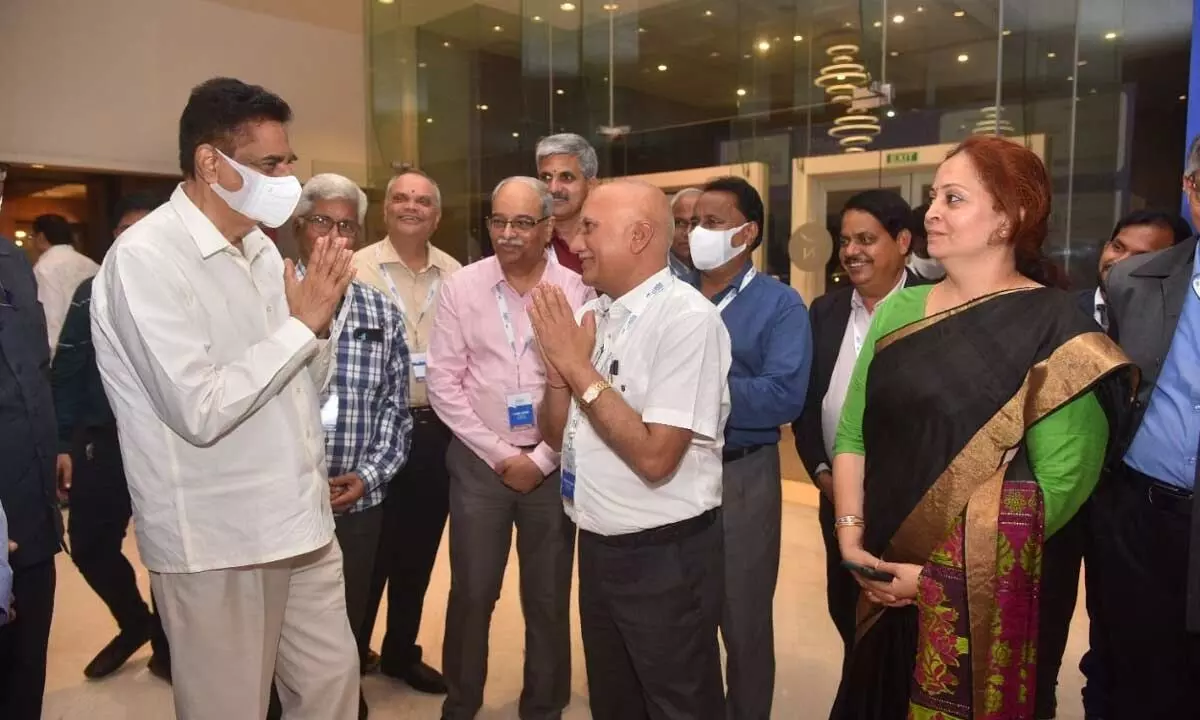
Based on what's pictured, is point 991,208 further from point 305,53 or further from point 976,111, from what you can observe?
point 305,53

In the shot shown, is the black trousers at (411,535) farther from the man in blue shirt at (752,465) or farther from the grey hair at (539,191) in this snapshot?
the man in blue shirt at (752,465)

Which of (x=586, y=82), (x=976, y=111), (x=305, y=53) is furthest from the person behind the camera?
(x=305, y=53)

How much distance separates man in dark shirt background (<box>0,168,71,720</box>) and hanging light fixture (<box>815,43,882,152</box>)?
5.35 metres

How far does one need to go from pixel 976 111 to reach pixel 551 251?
4062 mm

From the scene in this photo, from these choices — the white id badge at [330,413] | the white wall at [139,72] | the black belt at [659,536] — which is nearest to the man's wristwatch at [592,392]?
the black belt at [659,536]

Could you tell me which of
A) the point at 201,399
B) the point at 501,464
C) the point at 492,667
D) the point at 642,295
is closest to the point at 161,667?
the point at 492,667

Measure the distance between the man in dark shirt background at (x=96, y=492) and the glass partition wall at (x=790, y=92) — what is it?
4.82 m

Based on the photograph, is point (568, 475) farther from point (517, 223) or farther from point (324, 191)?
point (324, 191)

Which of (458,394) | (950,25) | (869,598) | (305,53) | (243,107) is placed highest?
(305,53)

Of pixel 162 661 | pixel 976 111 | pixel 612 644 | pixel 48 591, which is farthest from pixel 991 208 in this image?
pixel 976 111

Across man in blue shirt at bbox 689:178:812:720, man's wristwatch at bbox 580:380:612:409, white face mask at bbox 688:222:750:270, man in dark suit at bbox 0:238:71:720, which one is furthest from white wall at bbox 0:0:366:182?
man's wristwatch at bbox 580:380:612:409

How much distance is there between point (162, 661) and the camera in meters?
3.21

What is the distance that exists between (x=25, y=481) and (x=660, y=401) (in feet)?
5.45

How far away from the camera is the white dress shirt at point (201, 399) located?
5.39 feet
